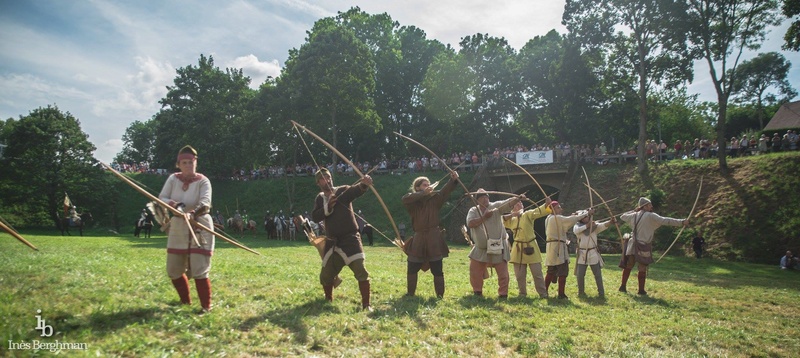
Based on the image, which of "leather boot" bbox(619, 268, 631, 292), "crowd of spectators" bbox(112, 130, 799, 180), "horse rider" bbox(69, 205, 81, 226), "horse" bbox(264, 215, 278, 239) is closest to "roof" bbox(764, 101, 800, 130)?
"crowd of spectators" bbox(112, 130, 799, 180)

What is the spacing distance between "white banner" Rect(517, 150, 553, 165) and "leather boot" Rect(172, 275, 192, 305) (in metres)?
28.8

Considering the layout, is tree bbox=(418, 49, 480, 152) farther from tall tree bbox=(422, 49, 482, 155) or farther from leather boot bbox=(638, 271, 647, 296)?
leather boot bbox=(638, 271, 647, 296)

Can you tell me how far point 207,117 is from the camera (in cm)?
4384

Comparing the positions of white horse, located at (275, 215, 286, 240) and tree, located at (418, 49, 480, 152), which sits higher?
tree, located at (418, 49, 480, 152)

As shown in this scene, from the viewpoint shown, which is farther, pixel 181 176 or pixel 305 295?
pixel 305 295

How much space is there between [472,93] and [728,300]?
126 feet

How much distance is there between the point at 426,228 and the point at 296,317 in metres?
2.91

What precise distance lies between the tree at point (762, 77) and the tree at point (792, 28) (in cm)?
5218

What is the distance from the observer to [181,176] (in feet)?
20.2

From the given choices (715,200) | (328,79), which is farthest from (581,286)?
(328,79)

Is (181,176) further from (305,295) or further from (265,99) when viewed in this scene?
(265,99)

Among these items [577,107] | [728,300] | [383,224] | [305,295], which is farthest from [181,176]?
[577,107]

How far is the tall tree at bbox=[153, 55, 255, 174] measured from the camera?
4331 cm

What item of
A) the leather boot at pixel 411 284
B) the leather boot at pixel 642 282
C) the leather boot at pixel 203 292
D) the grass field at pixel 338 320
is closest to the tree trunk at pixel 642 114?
A: the leather boot at pixel 642 282
